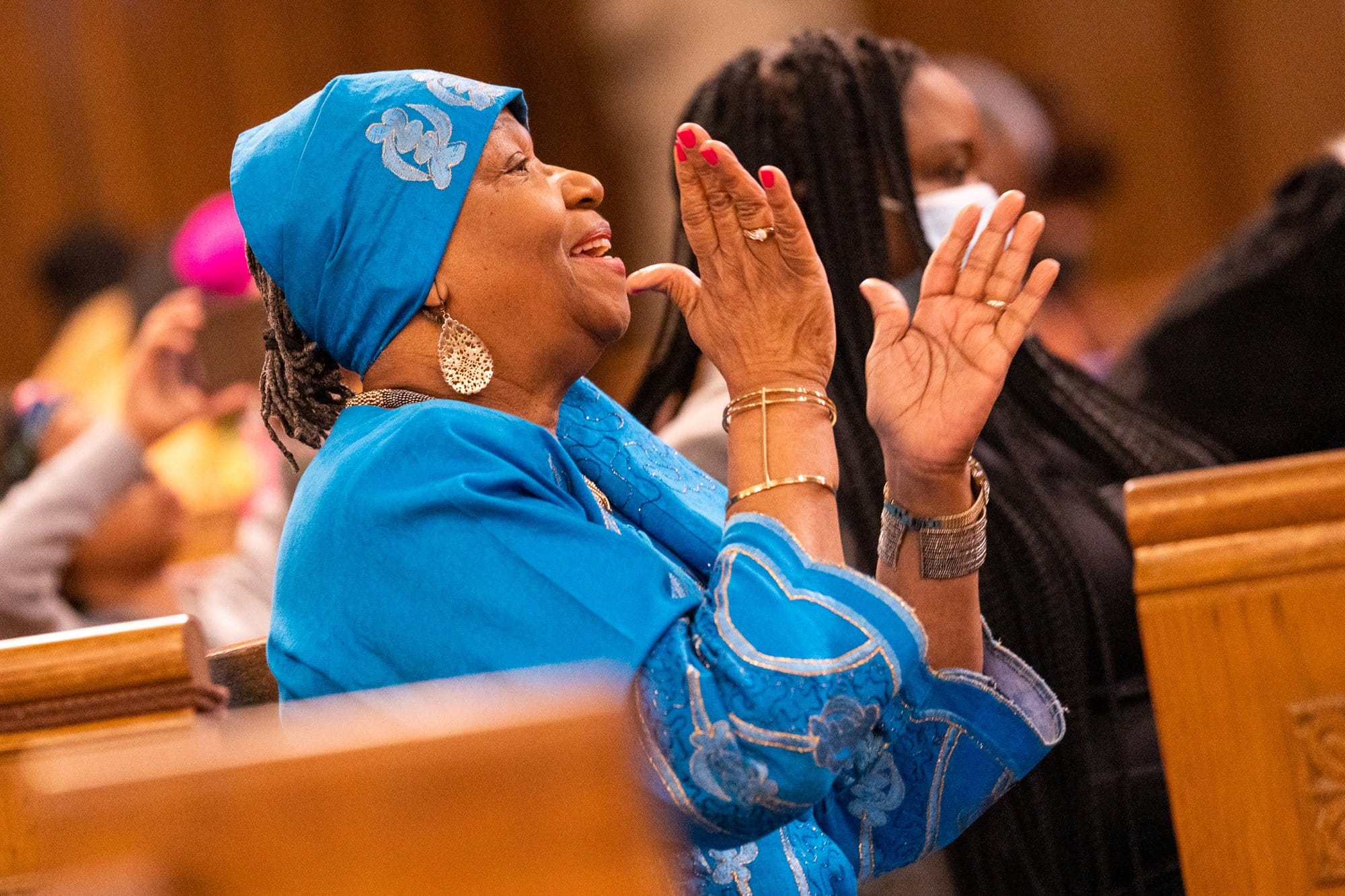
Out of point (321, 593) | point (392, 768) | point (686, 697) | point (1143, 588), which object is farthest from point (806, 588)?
point (392, 768)

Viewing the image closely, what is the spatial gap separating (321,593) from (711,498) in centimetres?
47

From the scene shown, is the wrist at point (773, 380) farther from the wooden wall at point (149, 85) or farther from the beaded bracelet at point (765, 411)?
the wooden wall at point (149, 85)

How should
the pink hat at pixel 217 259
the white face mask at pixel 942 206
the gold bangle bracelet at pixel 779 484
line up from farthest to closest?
the pink hat at pixel 217 259, the white face mask at pixel 942 206, the gold bangle bracelet at pixel 779 484

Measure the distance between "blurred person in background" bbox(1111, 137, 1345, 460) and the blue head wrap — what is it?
174 centimetres

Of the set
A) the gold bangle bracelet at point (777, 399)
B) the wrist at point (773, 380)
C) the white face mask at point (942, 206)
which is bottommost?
the white face mask at point (942, 206)

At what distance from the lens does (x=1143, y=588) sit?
118 cm

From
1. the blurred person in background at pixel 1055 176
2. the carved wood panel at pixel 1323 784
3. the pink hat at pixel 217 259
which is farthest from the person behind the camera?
the blurred person in background at pixel 1055 176

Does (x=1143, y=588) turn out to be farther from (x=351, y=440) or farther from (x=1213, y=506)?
(x=351, y=440)

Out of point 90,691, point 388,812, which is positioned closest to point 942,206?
point 90,691

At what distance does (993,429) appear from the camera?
2.25 metres

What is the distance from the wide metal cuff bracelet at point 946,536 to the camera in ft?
4.99

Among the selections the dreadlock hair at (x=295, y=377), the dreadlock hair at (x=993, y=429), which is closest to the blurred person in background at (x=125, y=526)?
the dreadlock hair at (x=993, y=429)

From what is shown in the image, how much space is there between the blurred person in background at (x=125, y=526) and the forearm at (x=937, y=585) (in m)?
1.48

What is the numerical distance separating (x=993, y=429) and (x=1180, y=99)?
3.91 meters
